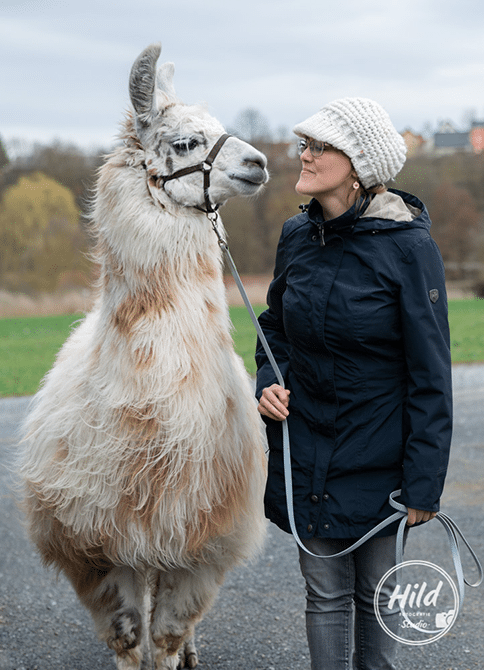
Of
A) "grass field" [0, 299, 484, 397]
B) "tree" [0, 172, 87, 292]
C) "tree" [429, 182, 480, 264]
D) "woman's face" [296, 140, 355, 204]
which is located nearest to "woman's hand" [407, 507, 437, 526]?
"woman's face" [296, 140, 355, 204]

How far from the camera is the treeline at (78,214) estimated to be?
762 inches

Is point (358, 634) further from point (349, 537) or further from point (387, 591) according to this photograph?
point (349, 537)

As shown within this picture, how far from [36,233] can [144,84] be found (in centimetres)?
2030

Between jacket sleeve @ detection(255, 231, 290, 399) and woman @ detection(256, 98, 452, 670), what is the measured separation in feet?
0.35

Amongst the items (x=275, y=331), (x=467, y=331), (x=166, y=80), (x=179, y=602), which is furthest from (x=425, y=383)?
(x=467, y=331)

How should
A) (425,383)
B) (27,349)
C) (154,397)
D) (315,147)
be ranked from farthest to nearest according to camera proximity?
(27,349), (154,397), (315,147), (425,383)

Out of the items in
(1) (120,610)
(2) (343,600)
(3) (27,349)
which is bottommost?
(3) (27,349)

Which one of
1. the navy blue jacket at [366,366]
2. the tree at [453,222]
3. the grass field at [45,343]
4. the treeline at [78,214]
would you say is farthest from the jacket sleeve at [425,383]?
the tree at [453,222]

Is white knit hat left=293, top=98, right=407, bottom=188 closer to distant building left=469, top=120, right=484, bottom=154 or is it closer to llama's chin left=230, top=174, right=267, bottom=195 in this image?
llama's chin left=230, top=174, right=267, bottom=195

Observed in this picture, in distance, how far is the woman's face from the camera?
1.97 metres

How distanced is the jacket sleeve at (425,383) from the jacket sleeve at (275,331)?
Answer: 0.45 meters

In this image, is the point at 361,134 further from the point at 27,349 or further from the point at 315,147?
the point at 27,349

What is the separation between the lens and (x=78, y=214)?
1644 cm

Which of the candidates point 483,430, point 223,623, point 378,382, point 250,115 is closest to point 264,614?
point 223,623
